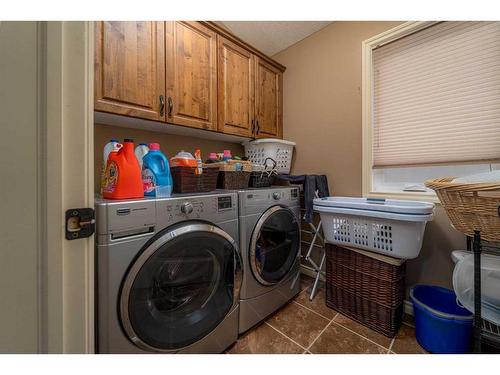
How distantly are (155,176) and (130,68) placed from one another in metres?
0.69

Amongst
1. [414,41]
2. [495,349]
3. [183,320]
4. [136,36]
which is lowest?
[495,349]

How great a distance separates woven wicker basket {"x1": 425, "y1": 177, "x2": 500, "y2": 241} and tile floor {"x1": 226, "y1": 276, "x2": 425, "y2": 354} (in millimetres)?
805

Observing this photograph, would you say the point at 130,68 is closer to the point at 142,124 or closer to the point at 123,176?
the point at 142,124

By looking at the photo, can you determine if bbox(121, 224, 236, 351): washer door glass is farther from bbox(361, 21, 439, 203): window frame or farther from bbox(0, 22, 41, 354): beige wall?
bbox(361, 21, 439, 203): window frame

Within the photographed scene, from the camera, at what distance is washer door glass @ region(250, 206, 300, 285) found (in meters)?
1.29

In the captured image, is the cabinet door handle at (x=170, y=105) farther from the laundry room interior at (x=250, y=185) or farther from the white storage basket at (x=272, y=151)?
the white storage basket at (x=272, y=151)

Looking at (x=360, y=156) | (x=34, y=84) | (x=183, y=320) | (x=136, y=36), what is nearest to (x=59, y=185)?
(x=34, y=84)

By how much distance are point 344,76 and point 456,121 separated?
86 centimetres

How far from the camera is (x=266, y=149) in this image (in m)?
1.89

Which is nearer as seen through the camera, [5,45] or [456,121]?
[5,45]

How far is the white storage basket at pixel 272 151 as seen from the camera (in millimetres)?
1887

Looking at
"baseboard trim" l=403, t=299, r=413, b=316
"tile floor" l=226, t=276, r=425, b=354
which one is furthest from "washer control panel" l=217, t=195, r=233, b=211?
"baseboard trim" l=403, t=299, r=413, b=316

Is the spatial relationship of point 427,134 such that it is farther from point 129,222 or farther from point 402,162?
point 129,222

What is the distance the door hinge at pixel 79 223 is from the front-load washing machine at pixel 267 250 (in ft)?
2.53
